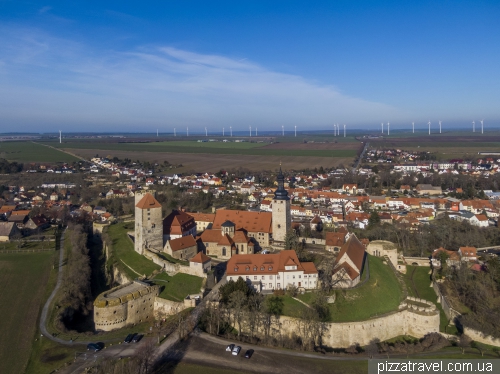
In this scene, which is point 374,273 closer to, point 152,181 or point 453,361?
point 453,361

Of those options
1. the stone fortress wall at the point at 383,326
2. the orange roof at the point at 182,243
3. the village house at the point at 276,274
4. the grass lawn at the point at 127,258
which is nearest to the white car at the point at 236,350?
the stone fortress wall at the point at 383,326

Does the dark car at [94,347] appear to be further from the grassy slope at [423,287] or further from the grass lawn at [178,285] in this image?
the grassy slope at [423,287]

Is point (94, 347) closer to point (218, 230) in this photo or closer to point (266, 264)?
point (266, 264)

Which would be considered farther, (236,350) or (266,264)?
(266,264)

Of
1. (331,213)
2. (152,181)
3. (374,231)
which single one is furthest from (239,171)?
(374,231)

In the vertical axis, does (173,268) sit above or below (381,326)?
above

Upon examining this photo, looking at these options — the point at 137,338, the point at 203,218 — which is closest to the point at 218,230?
the point at 203,218
